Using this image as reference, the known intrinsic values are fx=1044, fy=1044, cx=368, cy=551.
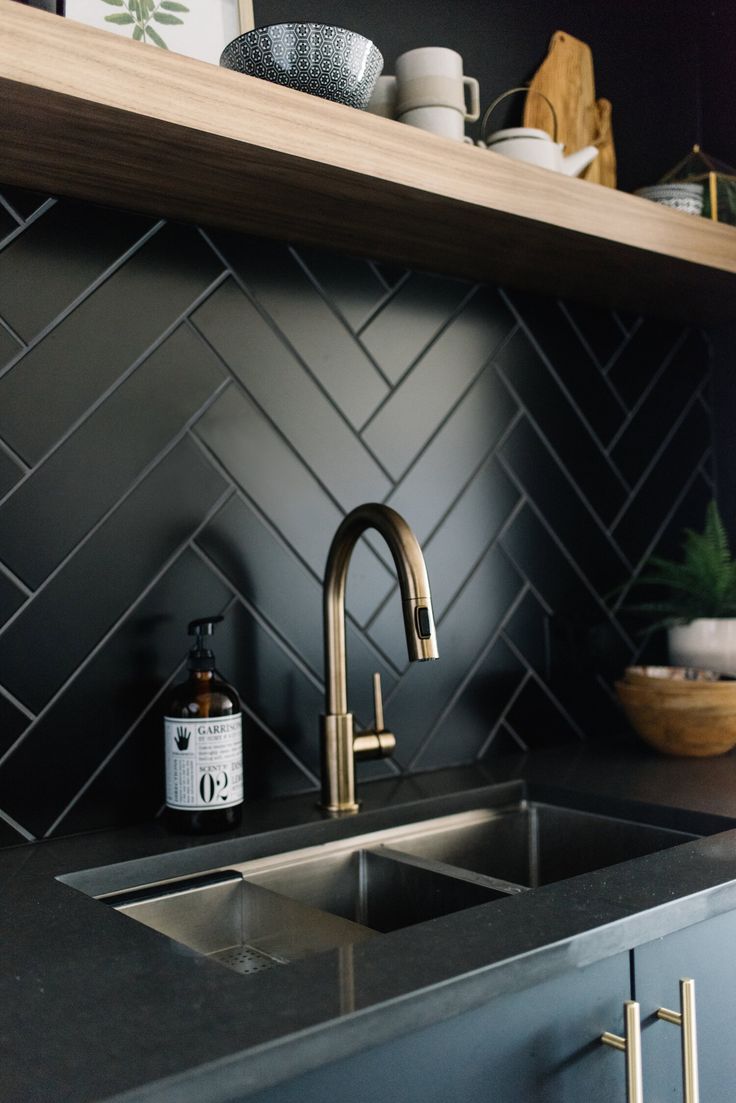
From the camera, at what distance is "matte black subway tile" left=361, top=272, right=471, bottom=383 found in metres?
1.52

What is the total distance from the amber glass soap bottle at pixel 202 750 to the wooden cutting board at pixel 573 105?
3.34 feet

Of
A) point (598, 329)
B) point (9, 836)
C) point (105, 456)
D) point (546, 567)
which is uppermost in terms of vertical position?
point (598, 329)

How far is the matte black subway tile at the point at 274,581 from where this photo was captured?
135 centimetres

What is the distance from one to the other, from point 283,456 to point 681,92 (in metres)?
1.20

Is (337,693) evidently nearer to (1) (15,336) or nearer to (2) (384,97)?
(1) (15,336)

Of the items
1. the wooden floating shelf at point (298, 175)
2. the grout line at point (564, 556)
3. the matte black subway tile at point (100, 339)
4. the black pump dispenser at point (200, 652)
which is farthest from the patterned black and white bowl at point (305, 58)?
the grout line at point (564, 556)

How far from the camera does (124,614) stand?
4.12 feet

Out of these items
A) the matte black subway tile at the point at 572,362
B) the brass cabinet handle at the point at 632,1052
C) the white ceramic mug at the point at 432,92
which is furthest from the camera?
the matte black subway tile at the point at 572,362

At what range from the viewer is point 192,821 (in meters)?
1.18

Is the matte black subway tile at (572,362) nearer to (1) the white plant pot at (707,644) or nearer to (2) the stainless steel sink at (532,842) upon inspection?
(1) the white plant pot at (707,644)

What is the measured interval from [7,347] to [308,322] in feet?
1.39

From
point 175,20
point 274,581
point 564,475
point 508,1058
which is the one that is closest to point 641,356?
point 564,475

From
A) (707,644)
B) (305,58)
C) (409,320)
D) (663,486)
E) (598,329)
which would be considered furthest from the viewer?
(663,486)

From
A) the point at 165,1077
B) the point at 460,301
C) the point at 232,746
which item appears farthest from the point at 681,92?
the point at 165,1077
